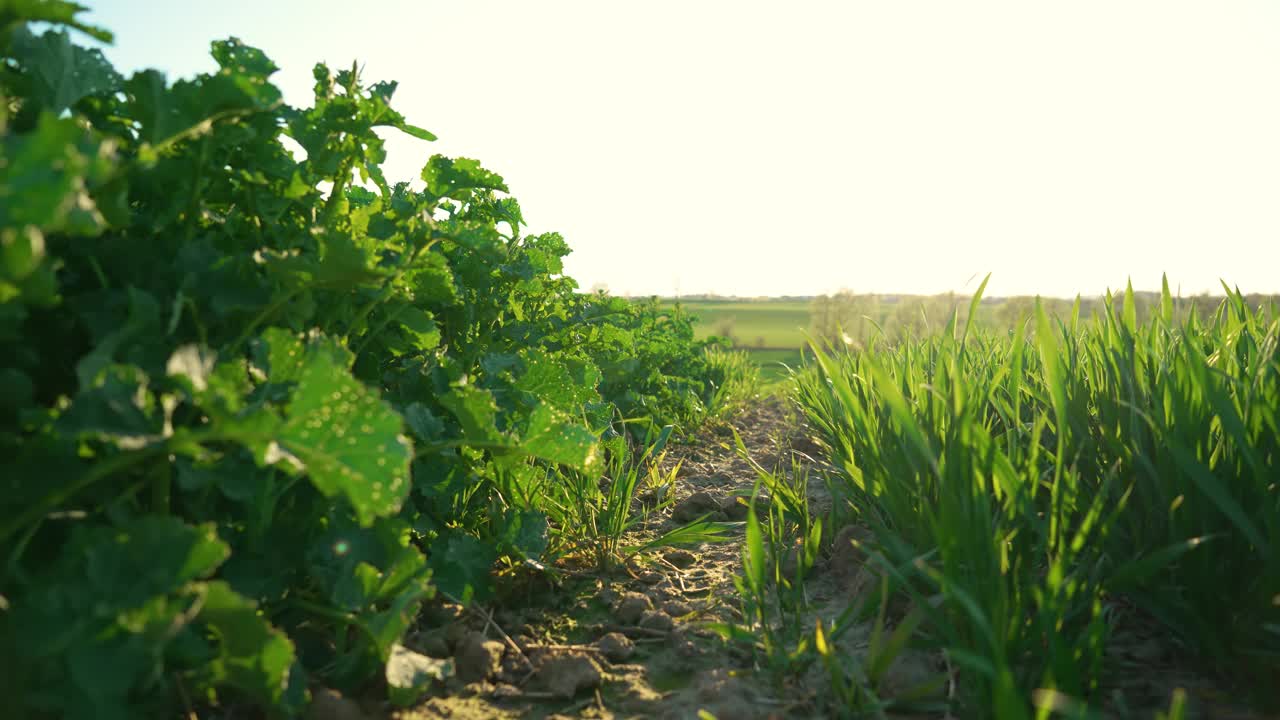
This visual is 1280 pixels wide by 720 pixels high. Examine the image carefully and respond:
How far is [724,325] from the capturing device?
70.7 ft

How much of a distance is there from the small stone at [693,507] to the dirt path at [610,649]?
318 mm

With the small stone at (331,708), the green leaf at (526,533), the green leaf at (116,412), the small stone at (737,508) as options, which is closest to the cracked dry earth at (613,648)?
the small stone at (331,708)

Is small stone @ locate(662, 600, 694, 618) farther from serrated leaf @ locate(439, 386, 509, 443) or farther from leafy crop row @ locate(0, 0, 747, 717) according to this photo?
serrated leaf @ locate(439, 386, 509, 443)

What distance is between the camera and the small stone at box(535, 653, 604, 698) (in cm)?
139

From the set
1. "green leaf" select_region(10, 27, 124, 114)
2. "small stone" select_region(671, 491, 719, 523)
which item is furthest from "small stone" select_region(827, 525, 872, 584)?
"green leaf" select_region(10, 27, 124, 114)

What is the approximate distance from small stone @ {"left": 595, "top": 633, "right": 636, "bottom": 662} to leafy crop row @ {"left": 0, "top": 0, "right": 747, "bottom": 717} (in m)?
0.31

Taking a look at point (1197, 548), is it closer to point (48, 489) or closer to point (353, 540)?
point (353, 540)

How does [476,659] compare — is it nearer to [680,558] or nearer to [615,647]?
[615,647]

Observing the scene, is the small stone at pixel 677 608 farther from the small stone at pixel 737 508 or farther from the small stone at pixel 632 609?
the small stone at pixel 737 508

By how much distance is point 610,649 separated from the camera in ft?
5.19

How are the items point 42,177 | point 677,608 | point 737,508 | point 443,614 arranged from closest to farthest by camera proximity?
point 42,177
point 443,614
point 677,608
point 737,508

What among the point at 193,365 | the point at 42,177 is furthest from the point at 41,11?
the point at 193,365

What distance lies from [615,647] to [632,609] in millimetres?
177

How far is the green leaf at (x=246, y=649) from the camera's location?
977mm
